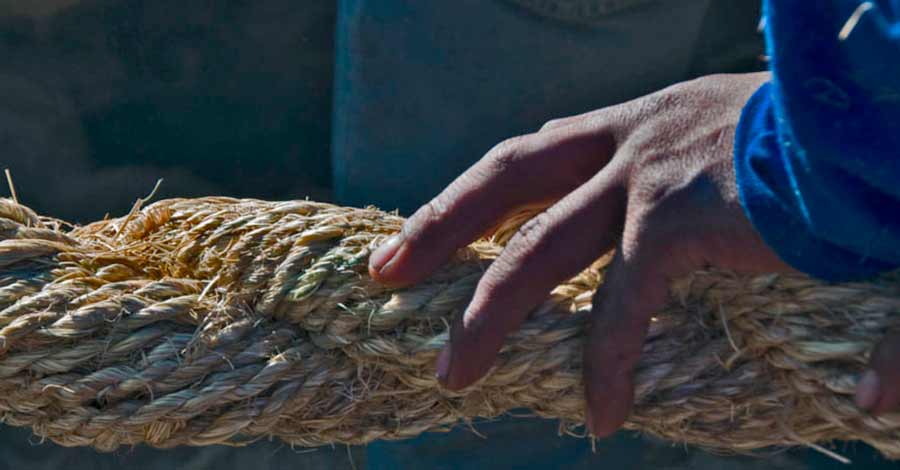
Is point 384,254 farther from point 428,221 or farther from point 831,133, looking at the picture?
point 831,133

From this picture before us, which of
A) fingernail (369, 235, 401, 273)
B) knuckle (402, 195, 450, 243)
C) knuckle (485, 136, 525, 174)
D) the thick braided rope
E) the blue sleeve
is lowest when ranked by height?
the thick braided rope

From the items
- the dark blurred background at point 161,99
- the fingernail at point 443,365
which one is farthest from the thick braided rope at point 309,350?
the dark blurred background at point 161,99

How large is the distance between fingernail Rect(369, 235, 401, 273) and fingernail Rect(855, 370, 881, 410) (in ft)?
1.36

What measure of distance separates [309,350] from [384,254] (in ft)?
0.41

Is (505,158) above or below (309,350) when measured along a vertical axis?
above

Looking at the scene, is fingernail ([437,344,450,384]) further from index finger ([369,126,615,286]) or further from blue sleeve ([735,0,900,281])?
blue sleeve ([735,0,900,281])

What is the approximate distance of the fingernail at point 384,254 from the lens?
92 centimetres

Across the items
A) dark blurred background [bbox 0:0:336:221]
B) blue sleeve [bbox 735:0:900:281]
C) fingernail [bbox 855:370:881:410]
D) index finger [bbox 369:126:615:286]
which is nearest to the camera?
blue sleeve [bbox 735:0:900:281]

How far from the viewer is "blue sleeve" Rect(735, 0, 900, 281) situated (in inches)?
27.9

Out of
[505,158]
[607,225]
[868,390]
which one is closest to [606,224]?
[607,225]

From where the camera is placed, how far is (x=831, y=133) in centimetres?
73

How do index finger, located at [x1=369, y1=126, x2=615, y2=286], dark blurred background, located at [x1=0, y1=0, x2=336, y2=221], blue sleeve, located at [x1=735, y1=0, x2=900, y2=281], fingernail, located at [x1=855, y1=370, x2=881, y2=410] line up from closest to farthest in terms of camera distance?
1. blue sleeve, located at [x1=735, y1=0, x2=900, y2=281]
2. fingernail, located at [x1=855, y1=370, x2=881, y2=410]
3. index finger, located at [x1=369, y1=126, x2=615, y2=286]
4. dark blurred background, located at [x1=0, y1=0, x2=336, y2=221]

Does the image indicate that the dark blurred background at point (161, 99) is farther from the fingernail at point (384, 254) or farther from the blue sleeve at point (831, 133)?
the blue sleeve at point (831, 133)

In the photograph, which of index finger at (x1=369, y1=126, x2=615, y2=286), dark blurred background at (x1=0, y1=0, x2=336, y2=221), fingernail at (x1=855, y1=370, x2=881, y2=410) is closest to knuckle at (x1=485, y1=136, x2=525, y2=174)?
index finger at (x1=369, y1=126, x2=615, y2=286)
